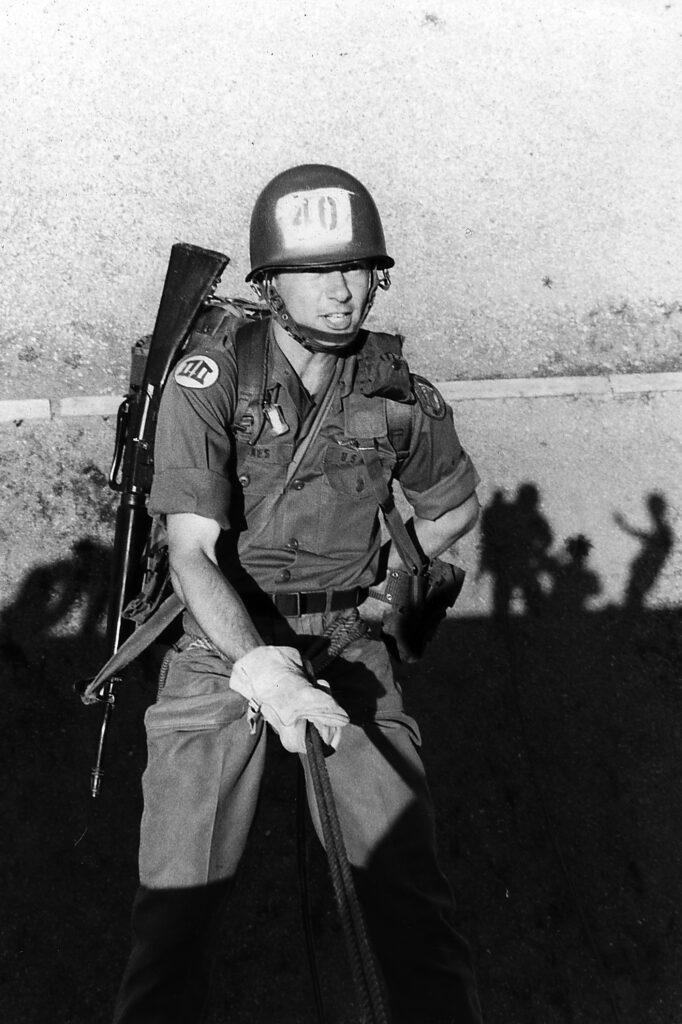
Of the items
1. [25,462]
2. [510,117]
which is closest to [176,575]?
[25,462]

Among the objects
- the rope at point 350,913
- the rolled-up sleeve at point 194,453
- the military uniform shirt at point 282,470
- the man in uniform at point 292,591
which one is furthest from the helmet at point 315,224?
the rope at point 350,913

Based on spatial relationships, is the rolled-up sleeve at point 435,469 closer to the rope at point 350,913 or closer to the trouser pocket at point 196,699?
the trouser pocket at point 196,699

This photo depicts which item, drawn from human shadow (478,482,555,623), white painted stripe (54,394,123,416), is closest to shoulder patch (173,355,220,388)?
white painted stripe (54,394,123,416)

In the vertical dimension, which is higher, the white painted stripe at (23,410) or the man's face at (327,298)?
the man's face at (327,298)

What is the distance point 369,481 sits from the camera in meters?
3.81

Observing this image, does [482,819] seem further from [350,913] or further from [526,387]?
[526,387]

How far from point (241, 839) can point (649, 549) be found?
3439 mm

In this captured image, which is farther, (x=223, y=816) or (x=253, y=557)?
(x=253, y=557)

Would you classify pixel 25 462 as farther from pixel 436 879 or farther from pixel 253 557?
pixel 436 879

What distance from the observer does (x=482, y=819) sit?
4.88m

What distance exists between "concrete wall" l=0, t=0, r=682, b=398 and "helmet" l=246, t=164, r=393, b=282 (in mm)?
2464

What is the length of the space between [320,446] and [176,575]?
0.79 m

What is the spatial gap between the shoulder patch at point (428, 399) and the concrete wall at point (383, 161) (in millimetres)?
2380

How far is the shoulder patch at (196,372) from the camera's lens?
3547 mm
